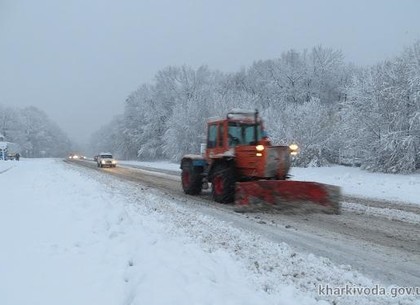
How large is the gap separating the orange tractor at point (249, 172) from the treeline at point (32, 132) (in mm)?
99267

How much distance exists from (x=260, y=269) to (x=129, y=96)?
79.2m

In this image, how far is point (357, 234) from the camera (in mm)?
9117

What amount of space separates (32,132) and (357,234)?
128376 mm

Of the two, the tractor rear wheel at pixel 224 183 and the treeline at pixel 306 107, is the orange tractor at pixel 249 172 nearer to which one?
the tractor rear wheel at pixel 224 183

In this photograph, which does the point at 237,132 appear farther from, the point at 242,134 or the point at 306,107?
the point at 306,107

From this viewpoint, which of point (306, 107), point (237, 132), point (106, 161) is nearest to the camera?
point (237, 132)

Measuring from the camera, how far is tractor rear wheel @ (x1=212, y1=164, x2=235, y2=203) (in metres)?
13.9

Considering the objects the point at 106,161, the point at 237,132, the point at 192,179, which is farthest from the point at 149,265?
the point at 106,161

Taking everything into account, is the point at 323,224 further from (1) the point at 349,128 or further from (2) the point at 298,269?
(1) the point at 349,128

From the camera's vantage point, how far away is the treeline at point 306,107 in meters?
28.2

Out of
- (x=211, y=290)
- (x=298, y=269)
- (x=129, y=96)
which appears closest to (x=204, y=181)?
(x=298, y=269)

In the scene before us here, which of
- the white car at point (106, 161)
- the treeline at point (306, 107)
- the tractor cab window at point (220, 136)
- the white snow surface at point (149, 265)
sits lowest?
the white snow surface at point (149, 265)

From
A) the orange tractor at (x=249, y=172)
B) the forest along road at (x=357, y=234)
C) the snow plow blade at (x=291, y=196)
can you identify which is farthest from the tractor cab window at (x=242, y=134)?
the snow plow blade at (x=291, y=196)

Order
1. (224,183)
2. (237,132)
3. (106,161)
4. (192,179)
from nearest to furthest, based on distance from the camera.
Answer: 1. (224,183)
2. (237,132)
3. (192,179)
4. (106,161)
